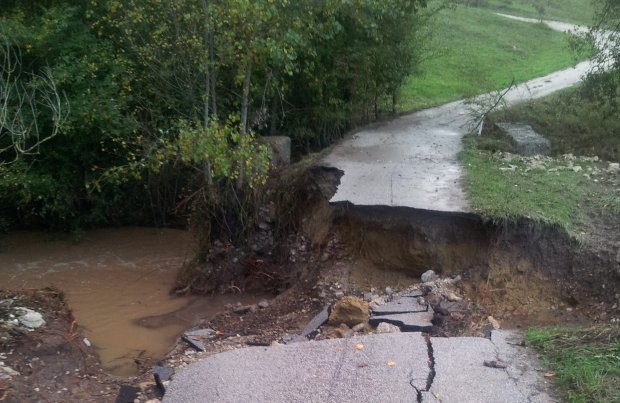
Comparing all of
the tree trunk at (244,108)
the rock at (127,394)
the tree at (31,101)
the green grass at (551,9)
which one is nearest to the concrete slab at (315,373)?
the rock at (127,394)

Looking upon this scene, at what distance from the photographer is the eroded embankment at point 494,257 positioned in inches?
295

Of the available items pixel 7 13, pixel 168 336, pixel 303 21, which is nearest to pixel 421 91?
pixel 303 21

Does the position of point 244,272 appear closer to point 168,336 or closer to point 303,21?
point 168,336

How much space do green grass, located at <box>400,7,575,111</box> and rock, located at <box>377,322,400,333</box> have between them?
9.26m

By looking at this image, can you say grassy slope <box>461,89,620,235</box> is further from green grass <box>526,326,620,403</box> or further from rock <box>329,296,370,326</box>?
green grass <box>526,326,620,403</box>

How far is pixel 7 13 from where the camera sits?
38.6ft

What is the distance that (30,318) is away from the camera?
682 cm

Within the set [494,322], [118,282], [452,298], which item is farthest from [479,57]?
[494,322]

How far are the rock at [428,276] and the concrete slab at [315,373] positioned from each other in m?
2.35

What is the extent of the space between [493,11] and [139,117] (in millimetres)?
25852

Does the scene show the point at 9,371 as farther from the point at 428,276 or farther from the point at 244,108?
the point at 244,108

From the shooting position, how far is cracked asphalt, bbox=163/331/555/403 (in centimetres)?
493

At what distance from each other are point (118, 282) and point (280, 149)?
11.3 ft

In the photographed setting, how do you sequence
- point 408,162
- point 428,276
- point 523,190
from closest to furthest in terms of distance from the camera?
1. point 428,276
2. point 523,190
3. point 408,162
